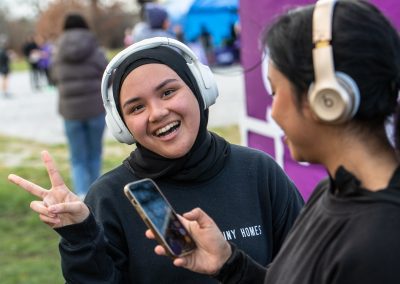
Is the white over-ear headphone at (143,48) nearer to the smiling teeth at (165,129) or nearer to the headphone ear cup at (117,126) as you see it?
the headphone ear cup at (117,126)

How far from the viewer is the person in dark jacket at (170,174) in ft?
6.34

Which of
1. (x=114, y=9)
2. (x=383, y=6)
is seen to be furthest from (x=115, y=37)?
(x=383, y=6)

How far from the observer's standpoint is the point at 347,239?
1180 millimetres

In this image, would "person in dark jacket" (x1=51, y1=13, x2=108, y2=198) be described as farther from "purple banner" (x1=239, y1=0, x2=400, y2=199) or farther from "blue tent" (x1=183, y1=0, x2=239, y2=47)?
"blue tent" (x1=183, y1=0, x2=239, y2=47)

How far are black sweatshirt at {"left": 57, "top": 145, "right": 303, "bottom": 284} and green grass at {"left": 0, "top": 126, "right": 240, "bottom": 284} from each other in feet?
9.62

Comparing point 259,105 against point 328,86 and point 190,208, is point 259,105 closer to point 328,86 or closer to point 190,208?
point 190,208

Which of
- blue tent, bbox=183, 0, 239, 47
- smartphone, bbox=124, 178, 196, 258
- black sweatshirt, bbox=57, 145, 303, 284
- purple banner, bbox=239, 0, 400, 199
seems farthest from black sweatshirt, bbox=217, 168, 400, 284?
blue tent, bbox=183, 0, 239, 47

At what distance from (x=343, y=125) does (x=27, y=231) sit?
5.17 meters

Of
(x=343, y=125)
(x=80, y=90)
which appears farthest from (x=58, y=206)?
(x=80, y=90)

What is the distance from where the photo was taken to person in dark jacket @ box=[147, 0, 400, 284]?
1.16m

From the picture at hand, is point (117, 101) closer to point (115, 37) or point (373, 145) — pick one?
point (373, 145)

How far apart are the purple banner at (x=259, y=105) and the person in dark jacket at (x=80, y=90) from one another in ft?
8.62

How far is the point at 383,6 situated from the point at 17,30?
49.4 m

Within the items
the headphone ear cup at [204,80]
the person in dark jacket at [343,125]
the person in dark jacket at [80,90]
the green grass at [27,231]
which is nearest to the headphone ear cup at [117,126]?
the headphone ear cup at [204,80]
